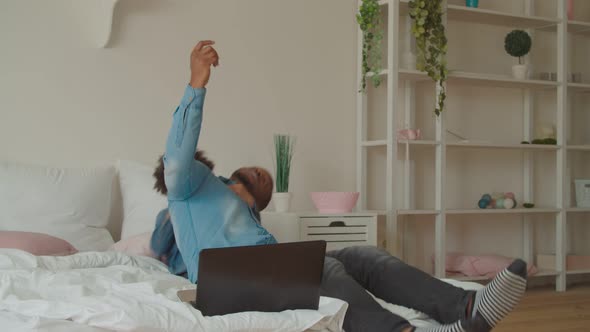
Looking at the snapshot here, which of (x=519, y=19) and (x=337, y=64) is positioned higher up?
(x=519, y=19)

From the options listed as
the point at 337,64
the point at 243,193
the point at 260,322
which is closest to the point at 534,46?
the point at 337,64

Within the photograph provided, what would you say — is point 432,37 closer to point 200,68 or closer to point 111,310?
point 200,68

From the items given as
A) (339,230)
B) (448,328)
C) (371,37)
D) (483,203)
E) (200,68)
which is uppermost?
(371,37)

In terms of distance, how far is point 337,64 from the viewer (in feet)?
13.9

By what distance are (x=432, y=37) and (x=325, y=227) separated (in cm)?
137

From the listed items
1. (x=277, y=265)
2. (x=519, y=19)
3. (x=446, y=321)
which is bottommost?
(x=446, y=321)

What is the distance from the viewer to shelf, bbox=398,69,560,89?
418cm

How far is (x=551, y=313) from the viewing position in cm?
380

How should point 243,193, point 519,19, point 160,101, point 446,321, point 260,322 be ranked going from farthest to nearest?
point 519,19, point 160,101, point 243,193, point 446,321, point 260,322

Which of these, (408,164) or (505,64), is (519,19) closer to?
(505,64)

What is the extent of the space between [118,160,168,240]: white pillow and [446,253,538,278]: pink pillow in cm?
207

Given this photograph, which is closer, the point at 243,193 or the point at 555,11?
the point at 243,193

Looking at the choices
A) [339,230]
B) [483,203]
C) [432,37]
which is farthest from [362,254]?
[483,203]

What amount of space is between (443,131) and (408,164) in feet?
1.01
